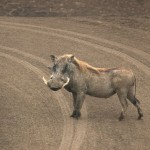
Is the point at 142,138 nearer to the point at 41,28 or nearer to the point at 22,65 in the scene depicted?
the point at 22,65

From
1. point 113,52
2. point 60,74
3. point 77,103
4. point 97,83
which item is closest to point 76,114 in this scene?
point 77,103

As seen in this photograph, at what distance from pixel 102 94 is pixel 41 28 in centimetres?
1304

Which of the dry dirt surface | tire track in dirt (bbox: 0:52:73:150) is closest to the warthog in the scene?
tire track in dirt (bbox: 0:52:73:150)

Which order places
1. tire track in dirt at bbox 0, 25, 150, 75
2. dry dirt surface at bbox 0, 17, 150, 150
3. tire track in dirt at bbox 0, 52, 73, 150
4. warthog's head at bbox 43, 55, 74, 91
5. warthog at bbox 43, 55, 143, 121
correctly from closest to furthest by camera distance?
tire track in dirt at bbox 0, 52, 73, 150
dry dirt surface at bbox 0, 17, 150, 150
warthog's head at bbox 43, 55, 74, 91
warthog at bbox 43, 55, 143, 121
tire track in dirt at bbox 0, 25, 150, 75

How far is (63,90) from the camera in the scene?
2538 cm

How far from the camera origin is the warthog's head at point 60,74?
21203mm

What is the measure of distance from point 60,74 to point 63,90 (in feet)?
13.0

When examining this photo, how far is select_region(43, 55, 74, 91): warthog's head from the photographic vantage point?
21.2m

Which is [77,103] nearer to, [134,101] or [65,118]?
[65,118]

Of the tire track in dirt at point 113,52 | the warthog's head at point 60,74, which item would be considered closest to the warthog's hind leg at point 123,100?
the warthog's head at point 60,74

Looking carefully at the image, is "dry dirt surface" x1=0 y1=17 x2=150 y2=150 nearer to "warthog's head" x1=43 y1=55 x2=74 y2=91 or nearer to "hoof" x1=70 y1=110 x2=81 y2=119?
"hoof" x1=70 y1=110 x2=81 y2=119

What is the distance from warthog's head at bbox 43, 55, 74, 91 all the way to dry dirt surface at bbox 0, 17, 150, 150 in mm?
1662

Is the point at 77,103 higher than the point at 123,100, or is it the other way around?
the point at 123,100

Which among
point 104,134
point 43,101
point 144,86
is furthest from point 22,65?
point 104,134
